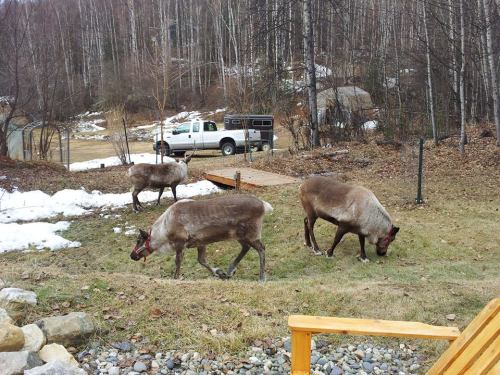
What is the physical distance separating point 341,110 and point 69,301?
57.3 feet

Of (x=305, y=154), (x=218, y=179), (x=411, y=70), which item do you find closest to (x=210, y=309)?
(x=218, y=179)

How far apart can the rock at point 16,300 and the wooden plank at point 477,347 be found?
11.8 feet

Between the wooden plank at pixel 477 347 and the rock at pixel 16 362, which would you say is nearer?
the wooden plank at pixel 477 347

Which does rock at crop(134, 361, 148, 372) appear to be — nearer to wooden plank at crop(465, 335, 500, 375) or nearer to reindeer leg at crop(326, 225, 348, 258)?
wooden plank at crop(465, 335, 500, 375)

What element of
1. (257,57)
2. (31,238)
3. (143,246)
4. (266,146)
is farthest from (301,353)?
(257,57)

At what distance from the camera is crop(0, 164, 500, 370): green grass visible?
15.2 feet

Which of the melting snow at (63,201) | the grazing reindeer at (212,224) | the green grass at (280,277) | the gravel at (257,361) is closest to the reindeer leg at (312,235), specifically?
the green grass at (280,277)

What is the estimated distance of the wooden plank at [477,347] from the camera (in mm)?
2492

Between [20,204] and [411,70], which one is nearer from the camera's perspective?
[20,204]

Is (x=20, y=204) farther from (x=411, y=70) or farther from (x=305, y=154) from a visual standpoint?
(x=411, y=70)

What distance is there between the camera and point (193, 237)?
738cm

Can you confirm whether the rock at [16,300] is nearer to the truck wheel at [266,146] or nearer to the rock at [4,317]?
the rock at [4,317]

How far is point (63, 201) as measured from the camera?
1275 centimetres

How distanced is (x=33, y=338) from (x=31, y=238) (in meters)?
6.53
